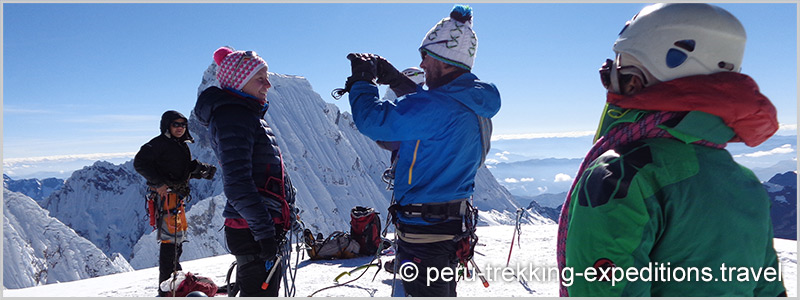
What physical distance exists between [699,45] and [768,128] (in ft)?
0.93

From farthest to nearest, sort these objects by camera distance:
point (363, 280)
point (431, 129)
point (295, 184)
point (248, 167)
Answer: point (295, 184)
point (363, 280)
point (248, 167)
point (431, 129)

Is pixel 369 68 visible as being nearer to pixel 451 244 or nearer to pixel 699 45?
pixel 451 244

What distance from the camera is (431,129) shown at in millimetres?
2410

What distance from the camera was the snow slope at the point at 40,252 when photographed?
54219 mm

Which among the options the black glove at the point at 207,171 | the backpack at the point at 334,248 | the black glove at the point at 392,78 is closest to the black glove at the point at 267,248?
the black glove at the point at 392,78

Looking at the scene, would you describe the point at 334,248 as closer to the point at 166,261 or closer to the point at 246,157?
the point at 166,261

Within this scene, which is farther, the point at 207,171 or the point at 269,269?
the point at 207,171

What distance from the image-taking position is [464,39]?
8.64 ft

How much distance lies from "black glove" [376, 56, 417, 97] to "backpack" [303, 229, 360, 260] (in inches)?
172

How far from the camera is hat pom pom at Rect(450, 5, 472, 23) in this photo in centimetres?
268

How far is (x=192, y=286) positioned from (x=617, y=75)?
451cm

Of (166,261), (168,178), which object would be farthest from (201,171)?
(166,261)

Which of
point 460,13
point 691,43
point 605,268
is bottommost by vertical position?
point 605,268

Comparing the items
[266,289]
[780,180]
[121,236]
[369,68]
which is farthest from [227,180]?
[780,180]
